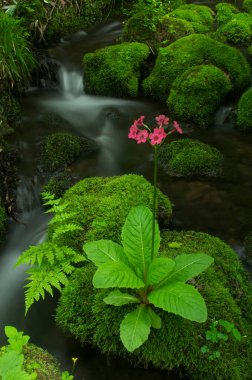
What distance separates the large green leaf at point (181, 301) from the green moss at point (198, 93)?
14.1 feet

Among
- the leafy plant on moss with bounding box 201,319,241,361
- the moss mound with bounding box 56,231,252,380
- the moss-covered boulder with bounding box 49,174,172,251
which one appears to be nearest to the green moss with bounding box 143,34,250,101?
the moss-covered boulder with bounding box 49,174,172,251

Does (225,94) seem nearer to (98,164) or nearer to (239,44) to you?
(239,44)

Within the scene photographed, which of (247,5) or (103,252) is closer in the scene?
(103,252)

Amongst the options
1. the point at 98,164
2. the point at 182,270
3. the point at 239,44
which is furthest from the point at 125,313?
the point at 239,44

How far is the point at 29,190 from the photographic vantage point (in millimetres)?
5457

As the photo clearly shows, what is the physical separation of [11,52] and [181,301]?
17.5 feet

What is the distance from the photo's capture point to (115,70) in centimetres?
760

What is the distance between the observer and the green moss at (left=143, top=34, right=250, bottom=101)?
7.35m

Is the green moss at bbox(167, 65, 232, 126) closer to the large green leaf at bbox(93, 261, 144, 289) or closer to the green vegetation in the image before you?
the large green leaf at bbox(93, 261, 144, 289)

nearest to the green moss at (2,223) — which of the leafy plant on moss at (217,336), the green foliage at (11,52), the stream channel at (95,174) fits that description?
the stream channel at (95,174)

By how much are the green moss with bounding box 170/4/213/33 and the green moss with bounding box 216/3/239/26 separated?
0.62ft

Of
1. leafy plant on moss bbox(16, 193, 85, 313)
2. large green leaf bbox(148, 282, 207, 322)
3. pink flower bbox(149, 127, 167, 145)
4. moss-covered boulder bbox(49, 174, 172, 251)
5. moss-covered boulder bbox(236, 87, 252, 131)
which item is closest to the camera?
pink flower bbox(149, 127, 167, 145)

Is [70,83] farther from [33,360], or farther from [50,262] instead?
[33,360]

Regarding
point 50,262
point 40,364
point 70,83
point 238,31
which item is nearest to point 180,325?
point 40,364
